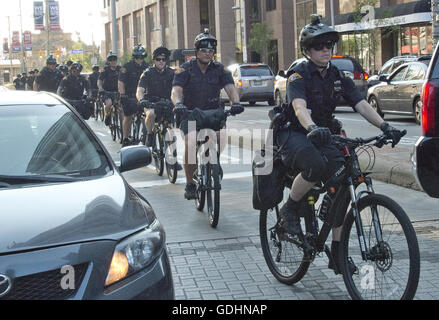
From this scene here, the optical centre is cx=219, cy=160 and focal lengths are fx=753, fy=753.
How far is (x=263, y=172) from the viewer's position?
16.6 feet

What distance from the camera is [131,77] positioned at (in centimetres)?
1366

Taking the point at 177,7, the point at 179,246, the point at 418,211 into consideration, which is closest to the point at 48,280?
the point at 179,246

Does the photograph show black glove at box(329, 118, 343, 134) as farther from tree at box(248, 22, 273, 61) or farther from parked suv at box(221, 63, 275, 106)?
tree at box(248, 22, 273, 61)

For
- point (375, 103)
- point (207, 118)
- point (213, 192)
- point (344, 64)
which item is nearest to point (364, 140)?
point (213, 192)

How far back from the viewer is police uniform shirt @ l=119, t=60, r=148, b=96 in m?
13.6

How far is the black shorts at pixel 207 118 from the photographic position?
7.62 m

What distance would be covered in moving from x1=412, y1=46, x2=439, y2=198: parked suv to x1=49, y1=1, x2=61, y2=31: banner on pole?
82.0m

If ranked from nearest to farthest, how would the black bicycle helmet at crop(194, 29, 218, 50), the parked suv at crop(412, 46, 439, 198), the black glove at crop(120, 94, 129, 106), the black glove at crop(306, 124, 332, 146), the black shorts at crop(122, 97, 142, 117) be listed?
1. the black glove at crop(306, 124, 332, 146)
2. the parked suv at crop(412, 46, 439, 198)
3. the black bicycle helmet at crop(194, 29, 218, 50)
4. the black glove at crop(120, 94, 129, 106)
5. the black shorts at crop(122, 97, 142, 117)

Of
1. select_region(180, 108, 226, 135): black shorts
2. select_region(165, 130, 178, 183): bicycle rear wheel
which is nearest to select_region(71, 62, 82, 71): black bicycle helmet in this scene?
select_region(165, 130, 178, 183): bicycle rear wheel

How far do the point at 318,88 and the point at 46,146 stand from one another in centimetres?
178

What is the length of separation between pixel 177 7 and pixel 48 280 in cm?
7358

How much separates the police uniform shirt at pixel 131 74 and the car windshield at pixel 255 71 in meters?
16.8

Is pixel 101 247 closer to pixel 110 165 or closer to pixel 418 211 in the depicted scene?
pixel 110 165

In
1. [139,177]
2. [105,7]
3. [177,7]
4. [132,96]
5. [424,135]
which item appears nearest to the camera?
[424,135]
